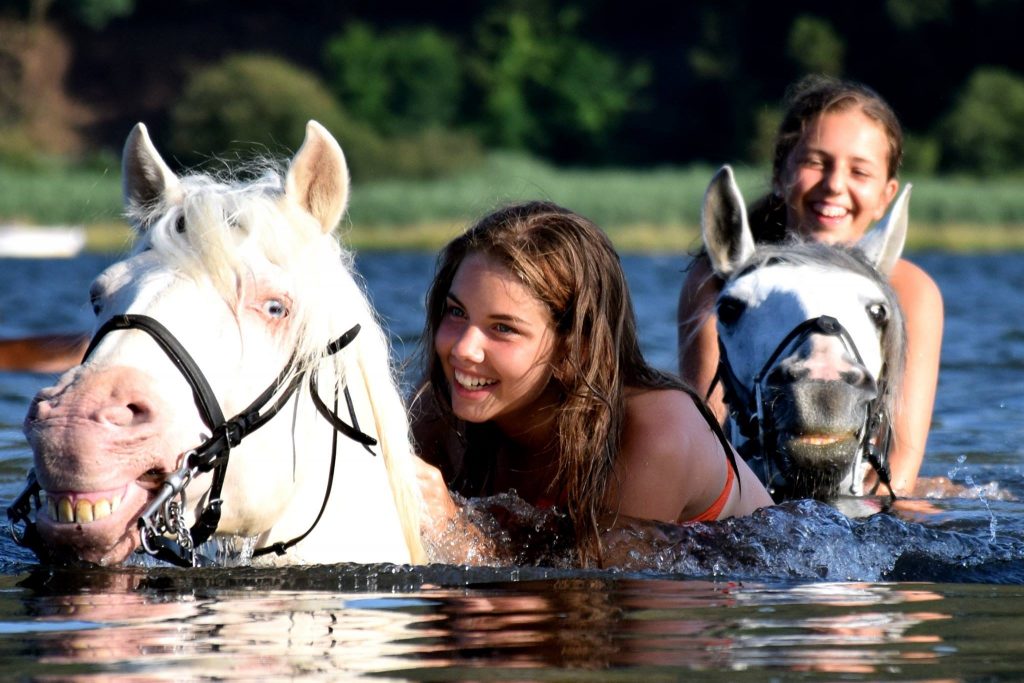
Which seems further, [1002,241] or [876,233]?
[1002,241]

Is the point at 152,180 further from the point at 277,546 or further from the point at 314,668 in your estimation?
the point at 314,668

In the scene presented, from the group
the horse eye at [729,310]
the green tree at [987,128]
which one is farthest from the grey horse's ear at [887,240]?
the green tree at [987,128]

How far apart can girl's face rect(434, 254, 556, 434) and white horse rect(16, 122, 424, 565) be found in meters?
0.43

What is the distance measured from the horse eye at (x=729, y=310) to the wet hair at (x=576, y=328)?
0.86 metres

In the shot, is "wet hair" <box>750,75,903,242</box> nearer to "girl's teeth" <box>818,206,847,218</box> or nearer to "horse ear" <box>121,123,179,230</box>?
"girl's teeth" <box>818,206,847,218</box>

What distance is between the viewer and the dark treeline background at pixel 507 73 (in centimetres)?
4897

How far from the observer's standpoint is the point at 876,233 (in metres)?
5.08

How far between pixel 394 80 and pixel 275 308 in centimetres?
5665

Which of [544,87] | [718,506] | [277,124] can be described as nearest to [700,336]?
[718,506]

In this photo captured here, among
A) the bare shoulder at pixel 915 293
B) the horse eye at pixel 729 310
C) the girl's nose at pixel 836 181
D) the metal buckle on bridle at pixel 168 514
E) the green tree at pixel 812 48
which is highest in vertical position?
the green tree at pixel 812 48

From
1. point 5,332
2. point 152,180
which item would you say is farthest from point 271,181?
point 5,332

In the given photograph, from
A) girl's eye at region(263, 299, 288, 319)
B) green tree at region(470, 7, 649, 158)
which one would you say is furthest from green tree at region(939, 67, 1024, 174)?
girl's eye at region(263, 299, 288, 319)

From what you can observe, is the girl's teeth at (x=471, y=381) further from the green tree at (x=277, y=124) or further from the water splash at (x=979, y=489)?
the green tree at (x=277, y=124)

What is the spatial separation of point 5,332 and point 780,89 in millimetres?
43614
